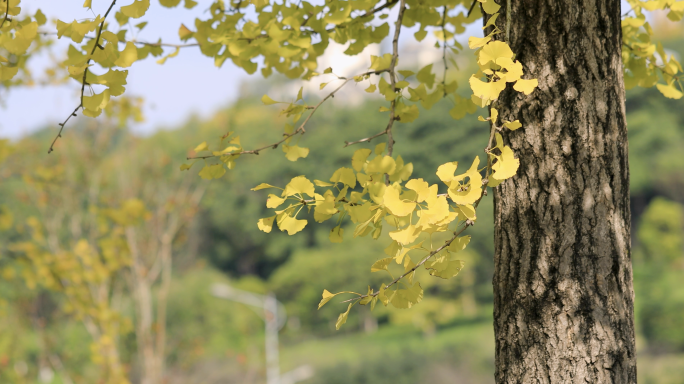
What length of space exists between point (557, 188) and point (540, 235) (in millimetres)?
105

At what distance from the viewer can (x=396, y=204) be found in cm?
99

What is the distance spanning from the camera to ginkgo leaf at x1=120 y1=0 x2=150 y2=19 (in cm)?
→ 108

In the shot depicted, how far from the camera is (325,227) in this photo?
95.9 feet

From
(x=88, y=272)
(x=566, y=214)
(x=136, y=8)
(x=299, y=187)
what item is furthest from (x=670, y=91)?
(x=88, y=272)

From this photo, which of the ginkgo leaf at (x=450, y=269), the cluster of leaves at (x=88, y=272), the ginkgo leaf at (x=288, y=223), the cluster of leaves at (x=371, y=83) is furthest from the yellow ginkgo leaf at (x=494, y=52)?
the cluster of leaves at (x=88, y=272)

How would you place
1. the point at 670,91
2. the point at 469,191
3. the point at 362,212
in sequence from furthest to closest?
the point at 670,91, the point at 362,212, the point at 469,191

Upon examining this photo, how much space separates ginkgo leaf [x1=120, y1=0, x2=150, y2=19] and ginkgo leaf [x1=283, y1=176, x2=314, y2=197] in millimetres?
437

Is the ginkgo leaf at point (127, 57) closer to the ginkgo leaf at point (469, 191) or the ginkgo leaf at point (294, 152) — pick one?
the ginkgo leaf at point (294, 152)

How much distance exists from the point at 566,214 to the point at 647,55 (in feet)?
2.68

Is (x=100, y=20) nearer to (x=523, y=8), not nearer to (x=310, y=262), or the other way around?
(x=523, y=8)

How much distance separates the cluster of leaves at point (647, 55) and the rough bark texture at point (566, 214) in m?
0.55

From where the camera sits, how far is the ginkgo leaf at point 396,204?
0.99 m

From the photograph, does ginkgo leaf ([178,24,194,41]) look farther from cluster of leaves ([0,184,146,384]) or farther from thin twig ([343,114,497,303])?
cluster of leaves ([0,184,146,384])

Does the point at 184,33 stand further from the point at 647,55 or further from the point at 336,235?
the point at 647,55
